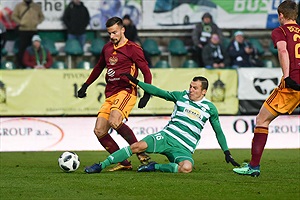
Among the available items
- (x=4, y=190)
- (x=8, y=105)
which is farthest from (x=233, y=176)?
(x=8, y=105)

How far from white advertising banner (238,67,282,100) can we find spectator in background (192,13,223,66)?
9.62 feet

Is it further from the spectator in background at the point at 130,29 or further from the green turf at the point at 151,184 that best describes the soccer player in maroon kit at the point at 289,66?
the spectator in background at the point at 130,29

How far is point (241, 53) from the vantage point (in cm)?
2150

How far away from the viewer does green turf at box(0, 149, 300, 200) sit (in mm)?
8898

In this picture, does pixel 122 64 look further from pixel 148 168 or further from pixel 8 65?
pixel 8 65

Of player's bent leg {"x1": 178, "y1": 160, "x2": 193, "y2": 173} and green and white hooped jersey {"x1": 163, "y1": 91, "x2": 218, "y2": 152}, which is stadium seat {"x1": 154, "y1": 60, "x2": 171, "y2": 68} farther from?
player's bent leg {"x1": 178, "y1": 160, "x2": 193, "y2": 173}

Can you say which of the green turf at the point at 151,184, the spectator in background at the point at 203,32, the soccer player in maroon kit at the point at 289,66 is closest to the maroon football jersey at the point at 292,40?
the soccer player in maroon kit at the point at 289,66

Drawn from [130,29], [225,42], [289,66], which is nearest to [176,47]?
[225,42]

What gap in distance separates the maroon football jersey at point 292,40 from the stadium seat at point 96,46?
1197 cm

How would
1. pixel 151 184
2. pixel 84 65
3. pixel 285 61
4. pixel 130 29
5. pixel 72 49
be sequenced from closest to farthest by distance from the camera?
pixel 151 184, pixel 285 61, pixel 84 65, pixel 130 29, pixel 72 49

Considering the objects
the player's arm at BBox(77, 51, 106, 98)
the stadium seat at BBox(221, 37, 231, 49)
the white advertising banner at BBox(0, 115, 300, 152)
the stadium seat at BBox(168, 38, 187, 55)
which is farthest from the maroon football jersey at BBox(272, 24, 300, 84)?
the stadium seat at BBox(168, 38, 187, 55)

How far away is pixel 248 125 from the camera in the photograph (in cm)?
1830

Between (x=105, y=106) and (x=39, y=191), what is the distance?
3.07 metres

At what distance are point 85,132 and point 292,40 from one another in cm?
838
